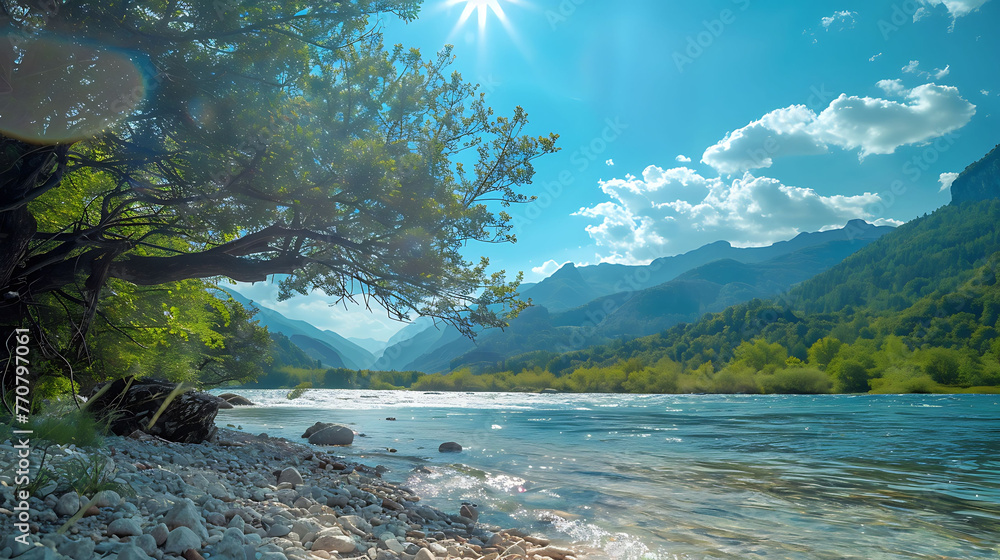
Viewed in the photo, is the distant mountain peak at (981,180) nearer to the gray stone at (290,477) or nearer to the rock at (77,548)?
the gray stone at (290,477)

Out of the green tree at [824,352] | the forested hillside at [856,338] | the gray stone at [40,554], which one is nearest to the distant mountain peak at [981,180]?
the forested hillside at [856,338]

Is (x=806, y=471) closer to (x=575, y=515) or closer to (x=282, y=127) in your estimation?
(x=575, y=515)

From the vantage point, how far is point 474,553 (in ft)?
16.0

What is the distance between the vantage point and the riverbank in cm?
310

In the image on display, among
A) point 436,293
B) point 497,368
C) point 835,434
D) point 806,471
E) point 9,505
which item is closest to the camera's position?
point 9,505

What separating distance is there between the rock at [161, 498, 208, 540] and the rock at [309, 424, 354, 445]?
499 inches

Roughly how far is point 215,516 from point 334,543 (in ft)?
3.44

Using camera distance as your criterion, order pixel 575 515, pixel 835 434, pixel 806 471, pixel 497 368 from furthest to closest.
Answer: pixel 497 368 < pixel 835 434 < pixel 806 471 < pixel 575 515

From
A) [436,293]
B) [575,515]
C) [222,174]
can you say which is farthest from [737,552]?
[222,174]

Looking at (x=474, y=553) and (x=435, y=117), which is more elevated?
(x=435, y=117)

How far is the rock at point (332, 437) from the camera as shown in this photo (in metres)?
15.5

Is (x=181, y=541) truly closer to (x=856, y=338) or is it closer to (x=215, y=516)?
(x=215, y=516)

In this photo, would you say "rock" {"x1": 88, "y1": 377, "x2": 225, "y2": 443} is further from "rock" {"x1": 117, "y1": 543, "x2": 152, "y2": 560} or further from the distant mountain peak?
the distant mountain peak

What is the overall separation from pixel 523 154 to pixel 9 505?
8906 mm
